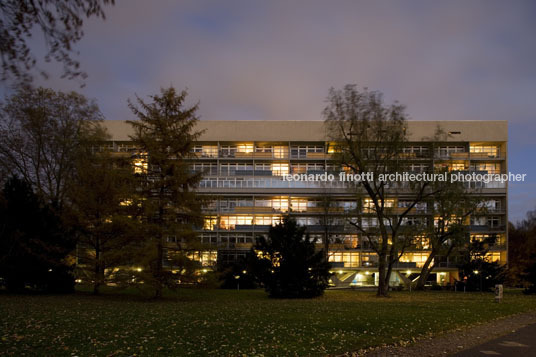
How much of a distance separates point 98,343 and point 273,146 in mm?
58780

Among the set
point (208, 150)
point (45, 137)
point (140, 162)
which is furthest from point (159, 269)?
point (208, 150)

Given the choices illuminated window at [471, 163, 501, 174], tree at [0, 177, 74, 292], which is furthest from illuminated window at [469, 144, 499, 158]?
tree at [0, 177, 74, 292]

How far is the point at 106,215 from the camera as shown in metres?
29.0

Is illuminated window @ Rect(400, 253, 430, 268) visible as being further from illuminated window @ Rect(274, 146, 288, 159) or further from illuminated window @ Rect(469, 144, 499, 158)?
illuminated window @ Rect(274, 146, 288, 159)

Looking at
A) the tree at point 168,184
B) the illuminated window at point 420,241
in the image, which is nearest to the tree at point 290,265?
the tree at point 168,184

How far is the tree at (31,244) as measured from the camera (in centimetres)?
2983

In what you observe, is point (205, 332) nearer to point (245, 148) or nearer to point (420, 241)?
point (420, 241)

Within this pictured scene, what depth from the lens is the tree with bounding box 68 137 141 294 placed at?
27672 millimetres

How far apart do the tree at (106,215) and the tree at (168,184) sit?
3.32ft

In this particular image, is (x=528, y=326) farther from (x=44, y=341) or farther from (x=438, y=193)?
(x=438, y=193)

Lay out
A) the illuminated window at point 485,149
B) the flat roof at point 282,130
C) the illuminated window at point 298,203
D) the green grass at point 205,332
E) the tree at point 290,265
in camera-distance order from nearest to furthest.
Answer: the green grass at point 205,332 < the tree at point 290,265 < the illuminated window at point 298,203 < the flat roof at point 282,130 < the illuminated window at point 485,149

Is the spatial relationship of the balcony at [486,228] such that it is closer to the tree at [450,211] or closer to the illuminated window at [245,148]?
the tree at [450,211]

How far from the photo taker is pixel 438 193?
3797cm

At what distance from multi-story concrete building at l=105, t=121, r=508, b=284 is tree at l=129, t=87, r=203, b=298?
34.7m
